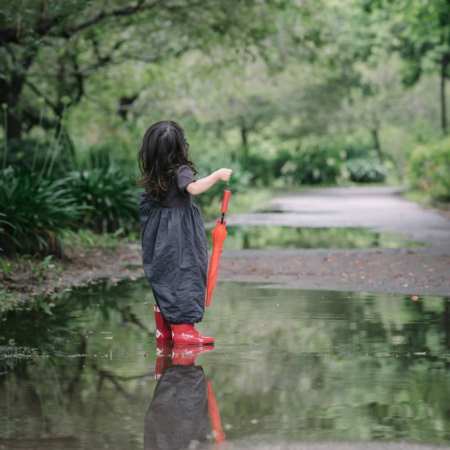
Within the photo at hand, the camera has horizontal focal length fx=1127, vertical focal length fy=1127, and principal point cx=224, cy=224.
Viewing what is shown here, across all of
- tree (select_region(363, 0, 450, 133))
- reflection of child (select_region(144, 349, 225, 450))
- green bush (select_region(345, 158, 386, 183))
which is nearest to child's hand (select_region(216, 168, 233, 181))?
reflection of child (select_region(144, 349, 225, 450))

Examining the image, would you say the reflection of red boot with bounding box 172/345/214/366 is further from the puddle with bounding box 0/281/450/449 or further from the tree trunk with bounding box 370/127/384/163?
the tree trunk with bounding box 370/127/384/163

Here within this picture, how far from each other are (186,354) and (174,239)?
2.73 ft

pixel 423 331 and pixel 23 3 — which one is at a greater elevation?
pixel 23 3

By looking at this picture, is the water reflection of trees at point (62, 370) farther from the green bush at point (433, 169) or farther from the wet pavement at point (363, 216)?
the green bush at point (433, 169)

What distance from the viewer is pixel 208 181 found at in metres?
7.62

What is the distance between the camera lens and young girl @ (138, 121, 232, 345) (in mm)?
7930

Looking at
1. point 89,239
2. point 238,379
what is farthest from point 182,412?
point 89,239

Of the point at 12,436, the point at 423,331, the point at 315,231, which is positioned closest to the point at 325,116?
the point at 315,231

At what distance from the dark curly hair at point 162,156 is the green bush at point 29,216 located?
17.1 feet

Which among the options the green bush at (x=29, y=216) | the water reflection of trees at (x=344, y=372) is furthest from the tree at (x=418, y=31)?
the water reflection of trees at (x=344, y=372)

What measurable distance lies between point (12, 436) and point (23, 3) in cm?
983

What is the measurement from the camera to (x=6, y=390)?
643cm

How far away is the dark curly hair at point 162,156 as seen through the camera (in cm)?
793

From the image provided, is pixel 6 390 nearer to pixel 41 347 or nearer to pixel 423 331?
pixel 41 347
